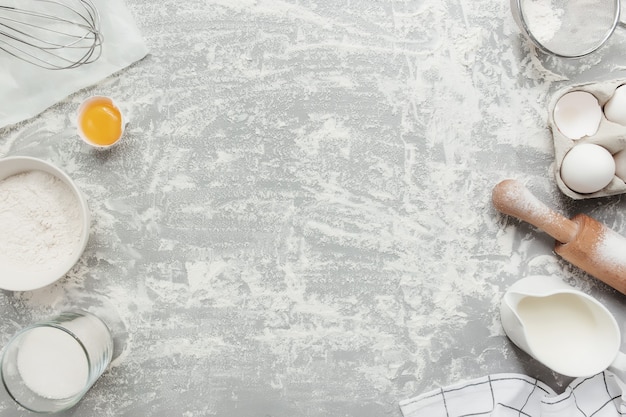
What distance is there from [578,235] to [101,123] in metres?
0.77

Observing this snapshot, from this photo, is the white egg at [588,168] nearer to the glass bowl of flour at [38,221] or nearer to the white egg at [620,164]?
the white egg at [620,164]

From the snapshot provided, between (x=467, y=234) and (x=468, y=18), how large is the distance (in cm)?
36

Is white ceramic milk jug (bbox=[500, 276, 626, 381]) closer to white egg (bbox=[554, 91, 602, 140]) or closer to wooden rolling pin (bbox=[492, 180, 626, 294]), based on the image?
wooden rolling pin (bbox=[492, 180, 626, 294])

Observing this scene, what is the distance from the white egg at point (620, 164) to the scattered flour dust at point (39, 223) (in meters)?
0.84

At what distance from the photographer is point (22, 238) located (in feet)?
2.86

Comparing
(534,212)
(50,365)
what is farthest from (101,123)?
(534,212)

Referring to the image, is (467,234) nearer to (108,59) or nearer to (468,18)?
(468,18)

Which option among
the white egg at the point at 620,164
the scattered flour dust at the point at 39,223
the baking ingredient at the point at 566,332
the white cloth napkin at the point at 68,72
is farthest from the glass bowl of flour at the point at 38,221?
the white egg at the point at 620,164

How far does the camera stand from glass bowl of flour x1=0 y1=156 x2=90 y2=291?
87cm

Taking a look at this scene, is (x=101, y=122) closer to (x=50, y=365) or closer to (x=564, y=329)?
(x=50, y=365)

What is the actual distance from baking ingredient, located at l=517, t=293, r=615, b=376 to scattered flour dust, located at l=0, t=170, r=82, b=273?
0.71 m

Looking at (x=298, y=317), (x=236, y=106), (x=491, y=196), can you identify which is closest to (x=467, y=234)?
(x=491, y=196)

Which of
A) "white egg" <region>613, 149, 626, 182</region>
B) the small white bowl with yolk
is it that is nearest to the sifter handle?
"white egg" <region>613, 149, 626, 182</region>

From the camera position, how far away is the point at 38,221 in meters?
0.87
